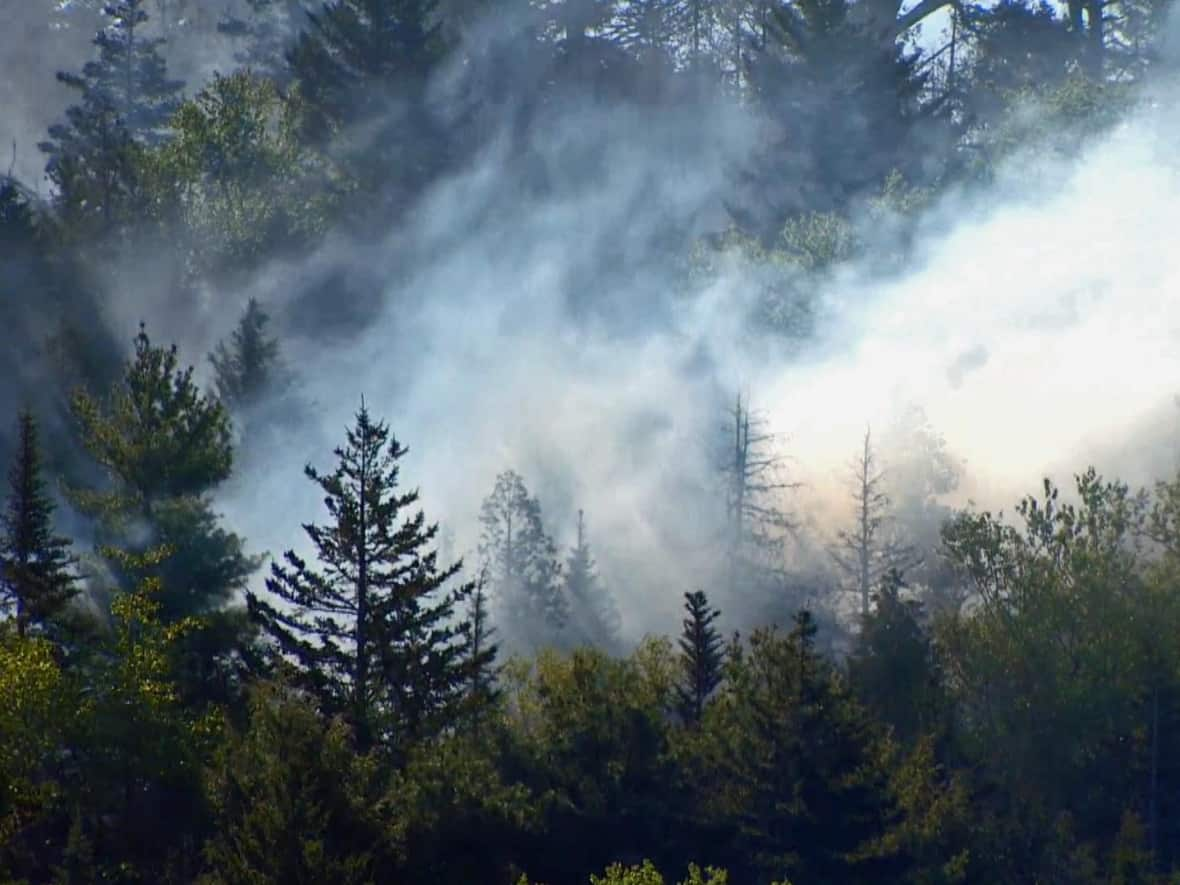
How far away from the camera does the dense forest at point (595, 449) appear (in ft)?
125

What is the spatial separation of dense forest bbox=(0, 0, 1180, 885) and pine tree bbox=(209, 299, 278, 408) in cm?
38

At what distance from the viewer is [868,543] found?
7531 centimetres

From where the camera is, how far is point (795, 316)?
87875 mm

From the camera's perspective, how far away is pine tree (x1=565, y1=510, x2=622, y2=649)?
242 feet

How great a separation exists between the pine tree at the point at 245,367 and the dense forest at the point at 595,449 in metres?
0.38

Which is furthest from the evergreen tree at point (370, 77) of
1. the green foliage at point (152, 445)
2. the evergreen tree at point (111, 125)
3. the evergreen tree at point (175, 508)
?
the green foliage at point (152, 445)

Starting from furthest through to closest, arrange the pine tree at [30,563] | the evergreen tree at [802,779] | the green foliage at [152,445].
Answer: the green foliage at [152,445], the evergreen tree at [802,779], the pine tree at [30,563]

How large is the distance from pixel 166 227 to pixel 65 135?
44.9ft

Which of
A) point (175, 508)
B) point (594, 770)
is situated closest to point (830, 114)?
point (175, 508)

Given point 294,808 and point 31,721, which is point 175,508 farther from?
point 294,808

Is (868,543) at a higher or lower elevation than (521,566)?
higher

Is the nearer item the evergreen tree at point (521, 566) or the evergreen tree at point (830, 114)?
the evergreen tree at point (521, 566)

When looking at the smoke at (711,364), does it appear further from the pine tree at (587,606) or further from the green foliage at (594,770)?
the green foliage at (594,770)

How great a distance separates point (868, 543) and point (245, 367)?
26798mm
